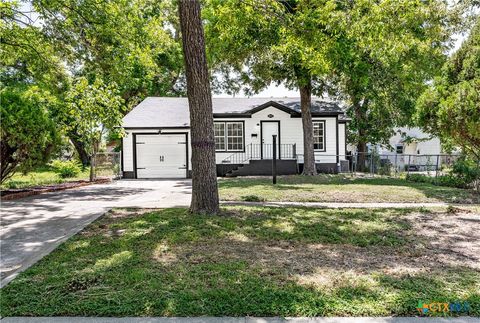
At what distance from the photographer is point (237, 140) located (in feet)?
62.1

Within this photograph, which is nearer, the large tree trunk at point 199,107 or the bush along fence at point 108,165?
the large tree trunk at point 199,107

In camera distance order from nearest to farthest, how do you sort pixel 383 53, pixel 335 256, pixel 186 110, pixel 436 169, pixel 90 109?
pixel 335 256 → pixel 383 53 → pixel 436 169 → pixel 90 109 → pixel 186 110

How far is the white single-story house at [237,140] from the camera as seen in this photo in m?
18.7

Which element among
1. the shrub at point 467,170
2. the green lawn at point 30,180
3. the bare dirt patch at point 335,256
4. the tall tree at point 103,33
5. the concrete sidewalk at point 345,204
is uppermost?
the tall tree at point 103,33

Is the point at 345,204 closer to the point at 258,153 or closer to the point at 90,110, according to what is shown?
the point at 258,153

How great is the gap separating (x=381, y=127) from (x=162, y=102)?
48.3 feet

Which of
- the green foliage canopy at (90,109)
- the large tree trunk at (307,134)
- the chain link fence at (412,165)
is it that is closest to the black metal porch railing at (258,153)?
the large tree trunk at (307,134)

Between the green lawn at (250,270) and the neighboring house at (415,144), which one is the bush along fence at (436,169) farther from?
the neighboring house at (415,144)

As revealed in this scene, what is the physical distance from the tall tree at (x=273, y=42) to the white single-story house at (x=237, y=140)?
1854 millimetres

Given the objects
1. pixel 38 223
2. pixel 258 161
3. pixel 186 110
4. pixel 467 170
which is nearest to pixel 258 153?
pixel 258 161

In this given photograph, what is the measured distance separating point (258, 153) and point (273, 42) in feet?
24.2

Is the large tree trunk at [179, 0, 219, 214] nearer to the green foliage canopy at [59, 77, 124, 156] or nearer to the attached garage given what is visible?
the green foliage canopy at [59, 77, 124, 156]

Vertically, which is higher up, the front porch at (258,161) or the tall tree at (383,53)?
the tall tree at (383,53)

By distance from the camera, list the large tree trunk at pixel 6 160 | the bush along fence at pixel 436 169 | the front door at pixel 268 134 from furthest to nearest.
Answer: the front door at pixel 268 134, the bush along fence at pixel 436 169, the large tree trunk at pixel 6 160
